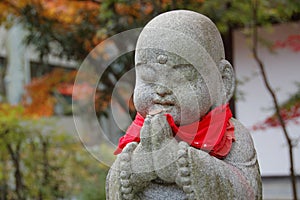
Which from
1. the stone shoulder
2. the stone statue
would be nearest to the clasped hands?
the stone statue

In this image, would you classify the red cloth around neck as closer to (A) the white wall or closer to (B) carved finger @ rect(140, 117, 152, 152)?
(B) carved finger @ rect(140, 117, 152, 152)

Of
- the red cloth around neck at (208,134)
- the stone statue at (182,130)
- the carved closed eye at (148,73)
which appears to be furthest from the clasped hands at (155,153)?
the carved closed eye at (148,73)

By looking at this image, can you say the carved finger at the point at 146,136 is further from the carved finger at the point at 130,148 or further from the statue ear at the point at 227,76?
the statue ear at the point at 227,76

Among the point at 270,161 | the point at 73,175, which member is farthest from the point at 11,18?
the point at 270,161

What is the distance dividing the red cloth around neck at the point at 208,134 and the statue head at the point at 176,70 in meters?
0.04

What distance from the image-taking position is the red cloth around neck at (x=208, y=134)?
Result: 2381 mm

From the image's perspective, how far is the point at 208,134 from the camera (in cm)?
241

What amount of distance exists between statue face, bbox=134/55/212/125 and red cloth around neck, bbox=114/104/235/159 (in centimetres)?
4

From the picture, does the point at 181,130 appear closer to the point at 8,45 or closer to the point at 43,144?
the point at 43,144

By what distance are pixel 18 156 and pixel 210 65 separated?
16.3 feet

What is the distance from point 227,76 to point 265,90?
23.7 feet

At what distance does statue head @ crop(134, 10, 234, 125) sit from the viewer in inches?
92.7

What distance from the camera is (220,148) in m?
2.41

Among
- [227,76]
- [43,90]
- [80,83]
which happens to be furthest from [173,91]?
[43,90]
